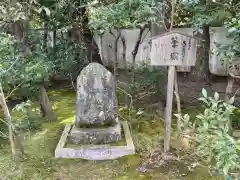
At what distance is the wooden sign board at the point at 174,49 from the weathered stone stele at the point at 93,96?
92 cm

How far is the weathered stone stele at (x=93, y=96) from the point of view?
410 cm

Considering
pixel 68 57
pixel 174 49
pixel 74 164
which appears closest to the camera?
pixel 174 49

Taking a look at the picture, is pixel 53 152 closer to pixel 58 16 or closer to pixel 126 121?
pixel 126 121

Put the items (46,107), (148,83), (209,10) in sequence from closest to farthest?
(209,10), (46,107), (148,83)

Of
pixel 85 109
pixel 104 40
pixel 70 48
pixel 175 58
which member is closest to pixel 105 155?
pixel 85 109

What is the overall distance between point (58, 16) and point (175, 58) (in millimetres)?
3215

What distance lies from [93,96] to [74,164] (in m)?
1.01

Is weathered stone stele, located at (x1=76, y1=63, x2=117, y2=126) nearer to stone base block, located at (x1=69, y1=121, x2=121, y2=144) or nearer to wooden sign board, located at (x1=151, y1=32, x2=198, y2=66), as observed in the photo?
stone base block, located at (x1=69, y1=121, x2=121, y2=144)

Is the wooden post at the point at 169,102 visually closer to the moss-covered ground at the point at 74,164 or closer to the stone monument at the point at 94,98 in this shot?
the moss-covered ground at the point at 74,164

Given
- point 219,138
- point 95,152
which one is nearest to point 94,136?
point 95,152

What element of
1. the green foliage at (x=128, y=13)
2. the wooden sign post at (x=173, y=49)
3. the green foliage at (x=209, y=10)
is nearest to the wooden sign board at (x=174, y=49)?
the wooden sign post at (x=173, y=49)

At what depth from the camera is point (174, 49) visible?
349 centimetres

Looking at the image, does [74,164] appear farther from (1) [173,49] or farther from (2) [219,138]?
(2) [219,138]

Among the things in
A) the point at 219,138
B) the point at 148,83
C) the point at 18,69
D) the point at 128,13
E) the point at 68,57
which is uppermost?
the point at 128,13
